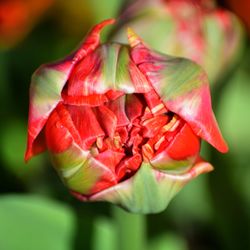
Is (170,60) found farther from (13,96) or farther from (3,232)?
(13,96)

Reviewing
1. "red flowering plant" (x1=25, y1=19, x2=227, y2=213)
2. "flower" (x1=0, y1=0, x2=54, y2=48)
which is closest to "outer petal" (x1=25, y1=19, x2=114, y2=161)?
"red flowering plant" (x1=25, y1=19, x2=227, y2=213)

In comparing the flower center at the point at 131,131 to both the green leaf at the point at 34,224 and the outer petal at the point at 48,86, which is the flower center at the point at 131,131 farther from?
the green leaf at the point at 34,224

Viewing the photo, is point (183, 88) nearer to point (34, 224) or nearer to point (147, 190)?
point (147, 190)

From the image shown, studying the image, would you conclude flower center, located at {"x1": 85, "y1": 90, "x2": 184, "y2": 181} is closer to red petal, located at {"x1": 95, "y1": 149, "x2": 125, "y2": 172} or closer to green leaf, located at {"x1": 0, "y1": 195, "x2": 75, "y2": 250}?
red petal, located at {"x1": 95, "y1": 149, "x2": 125, "y2": 172}

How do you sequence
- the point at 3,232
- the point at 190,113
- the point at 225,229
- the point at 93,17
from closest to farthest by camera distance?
the point at 190,113 → the point at 3,232 → the point at 225,229 → the point at 93,17

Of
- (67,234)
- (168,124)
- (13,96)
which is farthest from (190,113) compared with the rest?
(13,96)

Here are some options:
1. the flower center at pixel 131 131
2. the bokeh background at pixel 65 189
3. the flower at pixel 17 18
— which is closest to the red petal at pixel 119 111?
the flower center at pixel 131 131
